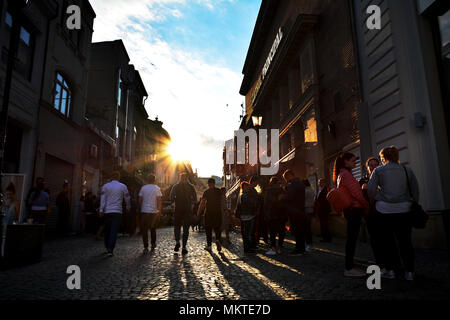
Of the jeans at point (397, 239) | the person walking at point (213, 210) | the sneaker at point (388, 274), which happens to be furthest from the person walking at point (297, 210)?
the sneaker at point (388, 274)

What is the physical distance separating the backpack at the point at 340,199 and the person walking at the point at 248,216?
3253 millimetres

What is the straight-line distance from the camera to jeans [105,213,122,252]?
279 inches

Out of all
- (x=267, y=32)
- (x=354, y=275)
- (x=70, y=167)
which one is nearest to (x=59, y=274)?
(x=354, y=275)

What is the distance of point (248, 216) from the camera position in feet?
25.0

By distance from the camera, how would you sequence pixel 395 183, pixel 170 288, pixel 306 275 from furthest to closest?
pixel 306 275 → pixel 395 183 → pixel 170 288

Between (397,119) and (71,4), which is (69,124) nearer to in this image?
(71,4)

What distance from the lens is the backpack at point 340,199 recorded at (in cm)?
450

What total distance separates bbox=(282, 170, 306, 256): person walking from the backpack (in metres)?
2.51

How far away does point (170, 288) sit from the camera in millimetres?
3881

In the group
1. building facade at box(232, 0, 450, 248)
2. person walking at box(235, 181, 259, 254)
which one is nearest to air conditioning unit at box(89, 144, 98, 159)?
building facade at box(232, 0, 450, 248)

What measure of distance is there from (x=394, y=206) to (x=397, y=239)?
0.45 metres

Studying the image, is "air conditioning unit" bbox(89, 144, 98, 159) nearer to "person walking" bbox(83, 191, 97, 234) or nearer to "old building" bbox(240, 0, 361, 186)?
"person walking" bbox(83, 191, 97, 234)

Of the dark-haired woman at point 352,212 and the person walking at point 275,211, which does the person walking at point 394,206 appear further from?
the person walking at point 275,211
